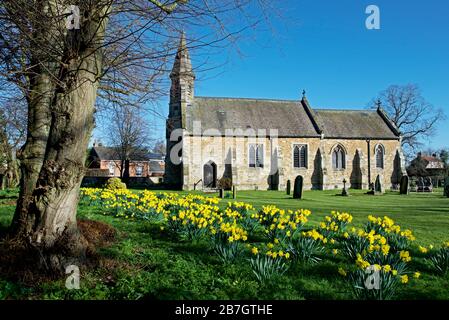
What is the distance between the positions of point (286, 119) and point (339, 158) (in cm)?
723

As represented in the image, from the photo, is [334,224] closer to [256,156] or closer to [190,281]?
[190,281]

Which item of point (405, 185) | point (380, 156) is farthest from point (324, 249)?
Result: point (380, 156)

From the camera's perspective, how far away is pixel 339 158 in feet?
116

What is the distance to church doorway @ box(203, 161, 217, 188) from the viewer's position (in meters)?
31.3

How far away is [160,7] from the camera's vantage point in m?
4.44

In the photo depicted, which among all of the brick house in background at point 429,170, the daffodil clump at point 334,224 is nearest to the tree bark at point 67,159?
the daffodil clump at point 334,224

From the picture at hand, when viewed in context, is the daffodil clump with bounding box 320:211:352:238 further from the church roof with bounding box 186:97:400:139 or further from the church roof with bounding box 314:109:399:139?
the church roof with bounding box 314:109:399:139

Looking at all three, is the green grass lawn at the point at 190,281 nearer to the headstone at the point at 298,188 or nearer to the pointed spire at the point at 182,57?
the pointed spire at the point at 182,57

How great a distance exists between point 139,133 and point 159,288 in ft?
130

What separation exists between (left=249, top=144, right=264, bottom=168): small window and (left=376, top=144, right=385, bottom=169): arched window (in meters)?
13.5

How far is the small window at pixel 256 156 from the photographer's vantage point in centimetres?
3247

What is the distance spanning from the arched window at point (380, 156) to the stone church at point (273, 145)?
30 millimetres
